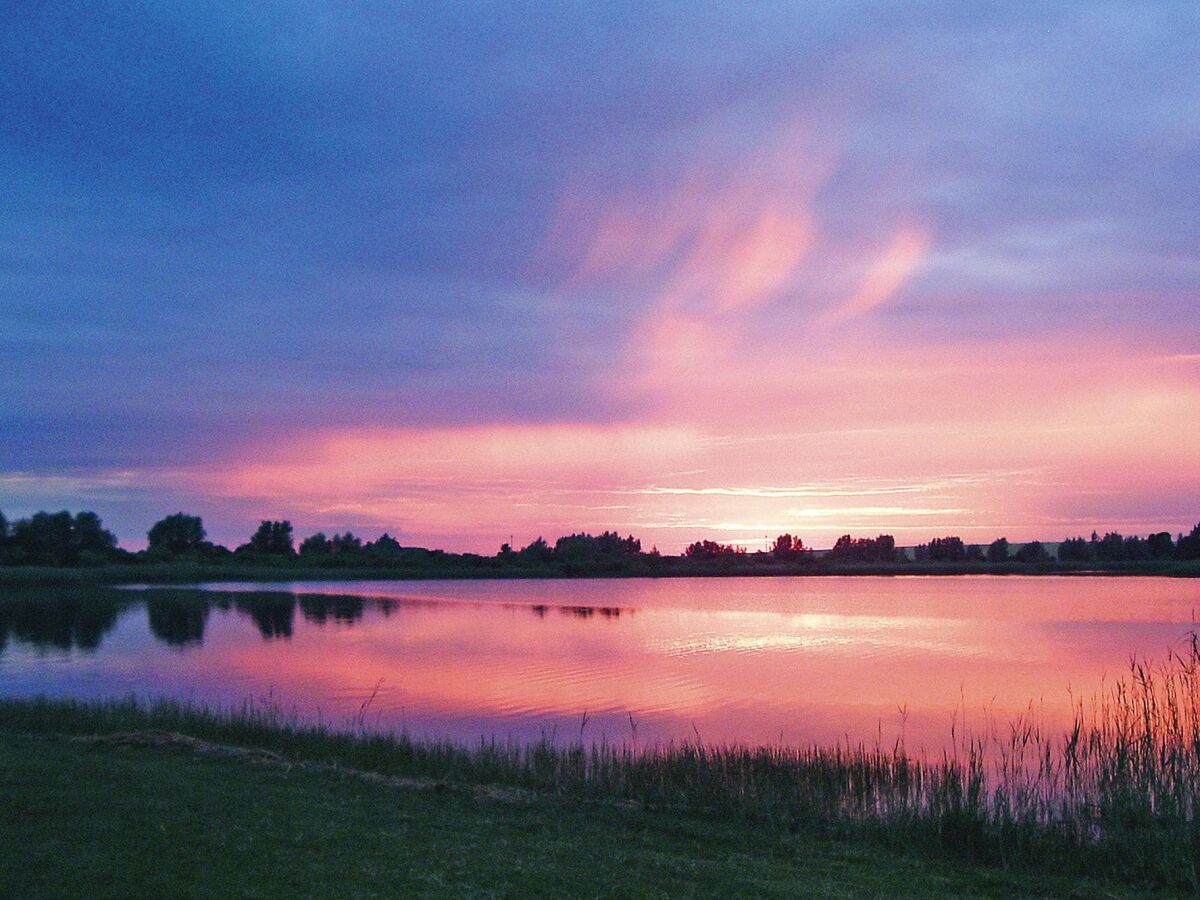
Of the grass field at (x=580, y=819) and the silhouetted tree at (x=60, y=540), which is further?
the silhouetted tree at (x=60, y=540)

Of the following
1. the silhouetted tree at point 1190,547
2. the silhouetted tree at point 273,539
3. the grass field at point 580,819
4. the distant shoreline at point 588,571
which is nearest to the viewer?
the grass field at point 580,819

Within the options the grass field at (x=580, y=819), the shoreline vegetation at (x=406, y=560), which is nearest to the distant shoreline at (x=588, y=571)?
the shoreline vegetation at (x=406, y=560)

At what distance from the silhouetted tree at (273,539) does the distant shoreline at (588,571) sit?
533 inches

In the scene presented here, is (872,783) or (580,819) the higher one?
(580,819)

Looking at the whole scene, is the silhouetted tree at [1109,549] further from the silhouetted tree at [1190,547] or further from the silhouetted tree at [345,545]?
the silhouetted tree at [345,545]

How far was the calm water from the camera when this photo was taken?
21.5 meters

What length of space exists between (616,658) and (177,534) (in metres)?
104

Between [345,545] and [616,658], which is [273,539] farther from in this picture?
[616,658]

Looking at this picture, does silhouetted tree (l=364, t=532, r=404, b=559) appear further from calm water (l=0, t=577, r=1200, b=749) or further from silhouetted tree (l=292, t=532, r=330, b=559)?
calm water (l=0, t=577, r=1200, b=749)

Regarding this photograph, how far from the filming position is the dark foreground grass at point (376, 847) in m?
7.41

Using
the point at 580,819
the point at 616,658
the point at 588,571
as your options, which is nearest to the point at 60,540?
the point at 588,571

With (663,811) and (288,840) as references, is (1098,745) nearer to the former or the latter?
(663,811)

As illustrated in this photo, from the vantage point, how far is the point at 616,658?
33.2 m

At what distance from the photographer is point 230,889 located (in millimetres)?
7016
